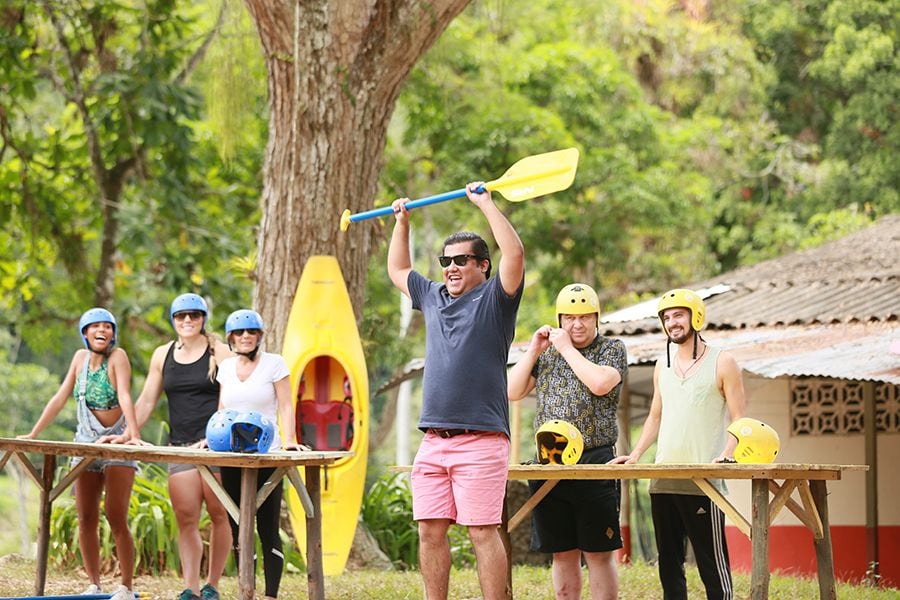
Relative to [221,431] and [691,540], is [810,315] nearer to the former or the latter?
[691,540]

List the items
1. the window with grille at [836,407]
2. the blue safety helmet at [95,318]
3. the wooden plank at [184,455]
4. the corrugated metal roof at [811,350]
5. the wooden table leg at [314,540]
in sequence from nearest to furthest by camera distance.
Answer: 1. the wooden plank at [184,455]
2. the wooden table leg at [314,540]
3. the blue safety helmet at [95,318]
4. the corrugated metal roof at [811,350]
5. the window with grille at [836,407]

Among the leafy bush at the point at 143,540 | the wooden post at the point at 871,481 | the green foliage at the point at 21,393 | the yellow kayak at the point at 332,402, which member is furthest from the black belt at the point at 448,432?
the green foliage at the point at 21,393

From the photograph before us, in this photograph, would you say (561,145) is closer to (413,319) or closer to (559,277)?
(559,277)

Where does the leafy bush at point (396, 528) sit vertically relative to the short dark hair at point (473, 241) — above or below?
below

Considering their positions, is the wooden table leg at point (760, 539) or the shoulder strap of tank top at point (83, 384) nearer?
the wooden table leg at point (760, 539)

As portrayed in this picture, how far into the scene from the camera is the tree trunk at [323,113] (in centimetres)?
988

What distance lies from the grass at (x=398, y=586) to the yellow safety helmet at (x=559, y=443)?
2313 mm

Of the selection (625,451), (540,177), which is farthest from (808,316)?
A: (540,177)

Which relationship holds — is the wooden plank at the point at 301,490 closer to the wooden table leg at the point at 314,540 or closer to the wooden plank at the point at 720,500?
the wooden table leg at the point at 314,540

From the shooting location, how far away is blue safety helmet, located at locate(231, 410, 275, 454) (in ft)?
20.7

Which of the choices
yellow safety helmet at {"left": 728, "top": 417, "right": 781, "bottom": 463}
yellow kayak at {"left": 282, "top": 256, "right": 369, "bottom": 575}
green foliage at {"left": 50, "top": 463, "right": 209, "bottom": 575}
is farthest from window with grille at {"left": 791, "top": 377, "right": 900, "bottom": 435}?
yellow safety helmet at {"left": 728, "top": 417, "right": 781, "bottom": 463}

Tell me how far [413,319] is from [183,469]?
14182 millimetres

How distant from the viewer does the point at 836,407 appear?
12.2 m

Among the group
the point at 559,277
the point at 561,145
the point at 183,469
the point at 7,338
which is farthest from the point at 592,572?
the point at 7,338
